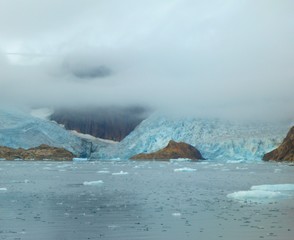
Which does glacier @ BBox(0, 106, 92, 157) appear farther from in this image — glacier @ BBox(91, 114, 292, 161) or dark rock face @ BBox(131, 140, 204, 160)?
dark rock face @ BBox(131, 140, 204, 160)

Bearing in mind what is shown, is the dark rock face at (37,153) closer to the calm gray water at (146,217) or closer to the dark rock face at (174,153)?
the dark rock face at (174,153)

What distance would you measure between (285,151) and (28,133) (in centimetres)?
6144

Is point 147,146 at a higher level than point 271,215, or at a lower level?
higher

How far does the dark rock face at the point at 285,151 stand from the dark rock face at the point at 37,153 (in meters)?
51.4

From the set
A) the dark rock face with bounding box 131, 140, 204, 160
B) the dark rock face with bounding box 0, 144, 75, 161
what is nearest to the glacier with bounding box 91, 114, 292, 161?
the dark rock face with bounding box 131, 140, 204, 160

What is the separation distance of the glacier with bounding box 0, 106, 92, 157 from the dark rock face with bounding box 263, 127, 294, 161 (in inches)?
2005

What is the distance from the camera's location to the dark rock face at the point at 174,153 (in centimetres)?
10806

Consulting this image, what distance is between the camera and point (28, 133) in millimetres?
107188

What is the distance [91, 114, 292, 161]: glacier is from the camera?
90.7 m

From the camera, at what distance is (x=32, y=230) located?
44.5 ft

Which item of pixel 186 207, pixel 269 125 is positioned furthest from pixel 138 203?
pixel 269 125

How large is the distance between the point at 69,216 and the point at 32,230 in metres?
2.87

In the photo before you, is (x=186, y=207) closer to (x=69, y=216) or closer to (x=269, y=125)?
(x=69, y=216)

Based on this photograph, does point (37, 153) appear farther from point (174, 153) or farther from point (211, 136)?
point (211, 136)
